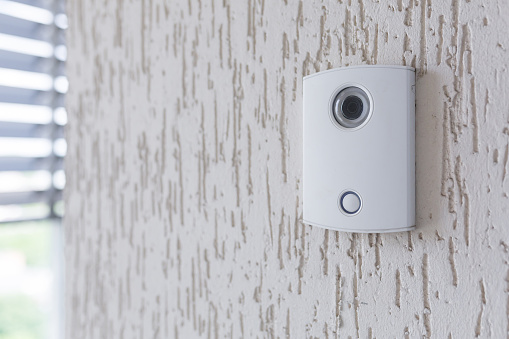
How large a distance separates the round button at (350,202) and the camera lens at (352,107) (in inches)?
1.8

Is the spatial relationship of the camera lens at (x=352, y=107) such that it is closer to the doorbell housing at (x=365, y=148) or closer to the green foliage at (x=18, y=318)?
the doorbell housing at (x=365, y=148)

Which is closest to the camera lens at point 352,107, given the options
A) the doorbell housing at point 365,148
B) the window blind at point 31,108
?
the doorbell housing at point 365,148

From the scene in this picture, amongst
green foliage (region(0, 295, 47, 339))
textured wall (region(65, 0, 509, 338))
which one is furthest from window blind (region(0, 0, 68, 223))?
green foliage (region(0, 295, 47, 339))

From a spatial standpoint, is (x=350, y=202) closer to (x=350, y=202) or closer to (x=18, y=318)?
(x=350, y=202)

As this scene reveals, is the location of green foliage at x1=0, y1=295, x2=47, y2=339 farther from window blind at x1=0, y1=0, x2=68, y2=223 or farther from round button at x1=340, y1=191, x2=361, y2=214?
round button at x1=340, y1=191, x2=361, y2=214

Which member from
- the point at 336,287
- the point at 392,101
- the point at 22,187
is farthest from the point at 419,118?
the point at 22,187

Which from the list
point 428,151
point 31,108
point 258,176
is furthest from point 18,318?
point 428,151

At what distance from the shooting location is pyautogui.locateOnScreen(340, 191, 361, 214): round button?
235 millimetres

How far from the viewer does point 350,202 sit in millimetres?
238

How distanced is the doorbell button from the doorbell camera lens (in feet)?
0.14

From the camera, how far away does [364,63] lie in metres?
0.25

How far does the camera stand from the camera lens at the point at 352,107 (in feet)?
0.78

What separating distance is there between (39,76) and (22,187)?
0.81 feet

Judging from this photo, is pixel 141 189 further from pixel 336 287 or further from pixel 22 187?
pixel 22 187
